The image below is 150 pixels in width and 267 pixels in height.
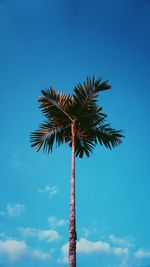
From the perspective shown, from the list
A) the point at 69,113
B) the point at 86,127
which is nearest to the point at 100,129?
the point at 86,127

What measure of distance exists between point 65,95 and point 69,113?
87cm

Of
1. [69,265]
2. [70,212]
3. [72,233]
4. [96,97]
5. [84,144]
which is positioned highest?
[96,97]

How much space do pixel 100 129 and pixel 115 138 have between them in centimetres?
83

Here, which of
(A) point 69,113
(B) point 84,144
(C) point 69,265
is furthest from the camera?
(B) point 84,144

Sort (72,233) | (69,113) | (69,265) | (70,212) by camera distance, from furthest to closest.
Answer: (69,113) → (70,212) → (72,233) → (69,265)

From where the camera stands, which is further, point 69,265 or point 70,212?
point 70,212

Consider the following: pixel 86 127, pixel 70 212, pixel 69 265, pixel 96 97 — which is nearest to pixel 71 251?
pixel 69 265

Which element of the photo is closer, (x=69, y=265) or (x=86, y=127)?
(x=69, y=265)

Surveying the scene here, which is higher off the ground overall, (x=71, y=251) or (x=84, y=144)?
(x=84, y=144)

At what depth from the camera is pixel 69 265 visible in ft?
28.7

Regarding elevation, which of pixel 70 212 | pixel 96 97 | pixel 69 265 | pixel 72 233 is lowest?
pixel 69 265

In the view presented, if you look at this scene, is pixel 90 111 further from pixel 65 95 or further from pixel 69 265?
pixel 69 265

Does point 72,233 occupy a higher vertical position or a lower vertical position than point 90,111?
lower

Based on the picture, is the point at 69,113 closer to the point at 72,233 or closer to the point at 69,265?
the point at 72,233
